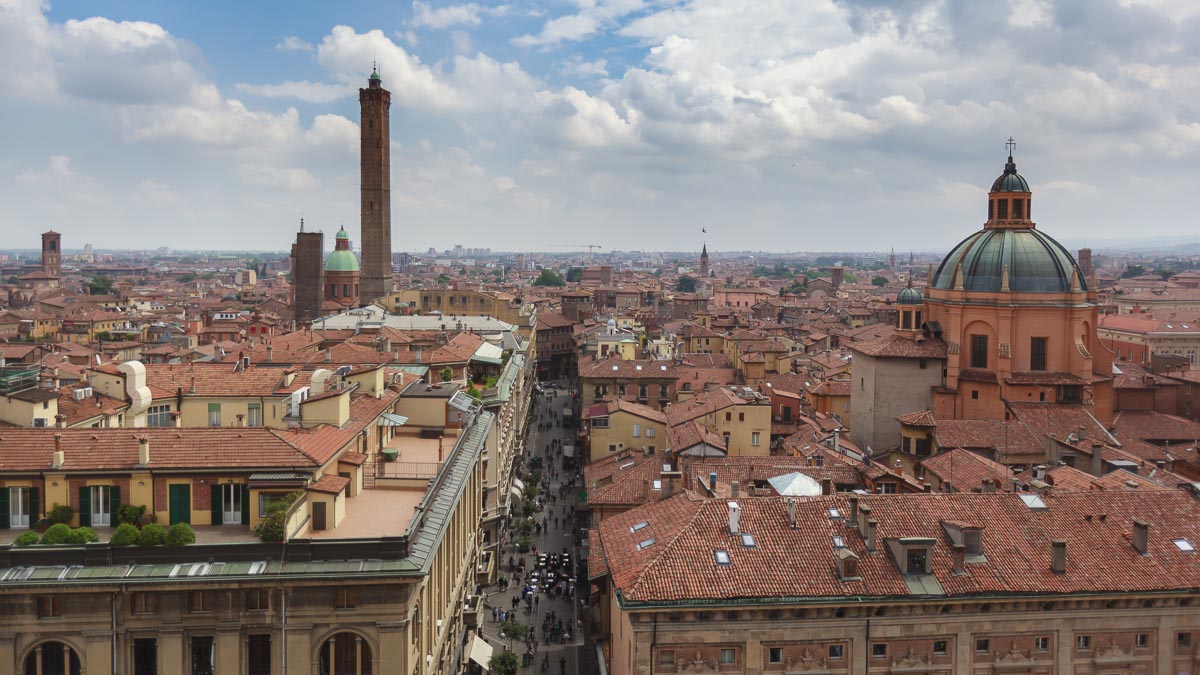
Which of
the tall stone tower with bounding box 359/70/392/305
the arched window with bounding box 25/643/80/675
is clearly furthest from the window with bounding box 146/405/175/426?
the tall stone tower with bounding box 359/70/392/305

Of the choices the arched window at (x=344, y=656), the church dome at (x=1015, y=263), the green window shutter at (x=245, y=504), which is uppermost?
the church dome at (x=1015, y=263)

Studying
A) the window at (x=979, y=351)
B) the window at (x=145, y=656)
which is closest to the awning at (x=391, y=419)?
the window at (x=145, y=656)

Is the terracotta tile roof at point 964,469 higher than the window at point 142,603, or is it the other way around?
the window at point 142,603

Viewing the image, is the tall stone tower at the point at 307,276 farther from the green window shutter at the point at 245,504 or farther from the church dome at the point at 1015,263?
the green window shutter at the point at 245,504

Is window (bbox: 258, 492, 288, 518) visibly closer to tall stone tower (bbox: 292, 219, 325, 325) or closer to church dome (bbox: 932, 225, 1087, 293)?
church dome (bbox: 932, 225, 1087, 293)

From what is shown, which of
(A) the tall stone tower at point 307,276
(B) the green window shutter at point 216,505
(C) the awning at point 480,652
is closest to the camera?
(B) the green window shutter at point 216,505

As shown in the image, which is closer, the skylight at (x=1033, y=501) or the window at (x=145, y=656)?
the window at (x=145, y=656)
